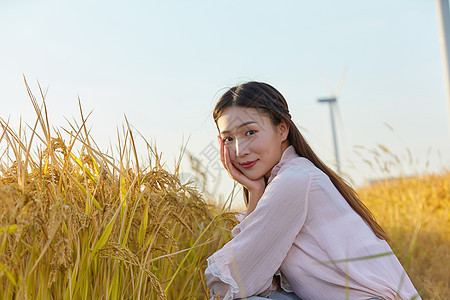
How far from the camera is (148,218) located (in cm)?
218

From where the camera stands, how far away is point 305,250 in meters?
2.10

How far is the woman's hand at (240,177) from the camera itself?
2.49 m

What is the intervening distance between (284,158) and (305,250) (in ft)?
1.58

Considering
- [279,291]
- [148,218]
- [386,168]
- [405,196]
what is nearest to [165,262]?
[148,218]

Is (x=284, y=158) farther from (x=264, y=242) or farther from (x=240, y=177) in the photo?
(x=264, y=242)

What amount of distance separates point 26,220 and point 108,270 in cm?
59

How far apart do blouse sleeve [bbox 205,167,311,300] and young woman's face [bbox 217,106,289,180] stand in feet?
1.04

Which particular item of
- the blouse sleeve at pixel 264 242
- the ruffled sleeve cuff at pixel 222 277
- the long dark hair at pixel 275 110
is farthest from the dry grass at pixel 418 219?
the ruffled sleeve cuff at pixel 222 277

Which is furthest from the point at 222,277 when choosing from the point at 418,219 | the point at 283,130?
the point at 418,219

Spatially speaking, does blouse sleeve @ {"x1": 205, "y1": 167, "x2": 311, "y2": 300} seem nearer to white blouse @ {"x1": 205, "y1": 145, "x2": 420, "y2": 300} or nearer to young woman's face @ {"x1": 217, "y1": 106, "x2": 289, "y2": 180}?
white blouse @ {"x1": 205, "y1": 145, "x2": 420, "y2": 300}

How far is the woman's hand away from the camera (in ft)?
8.16

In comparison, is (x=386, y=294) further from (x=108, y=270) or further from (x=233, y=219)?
(x=108, y=270)

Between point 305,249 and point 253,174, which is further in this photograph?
point 253,174

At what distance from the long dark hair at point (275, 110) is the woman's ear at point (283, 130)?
0.05ft
